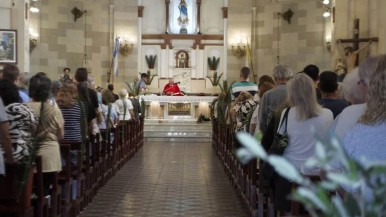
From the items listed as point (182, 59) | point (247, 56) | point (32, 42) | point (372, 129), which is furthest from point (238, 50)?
point (372, 129)

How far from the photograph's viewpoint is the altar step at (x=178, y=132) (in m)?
18.6

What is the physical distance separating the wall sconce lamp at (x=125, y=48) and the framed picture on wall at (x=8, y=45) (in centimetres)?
864

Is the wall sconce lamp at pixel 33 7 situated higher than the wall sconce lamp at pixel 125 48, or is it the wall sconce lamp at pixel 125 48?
the wall sconce lamp at pixel 33 7

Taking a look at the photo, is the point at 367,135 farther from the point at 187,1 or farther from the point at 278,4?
the point at 187,1

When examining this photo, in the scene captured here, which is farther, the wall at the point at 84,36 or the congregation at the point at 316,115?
the wall at the point at 84,36

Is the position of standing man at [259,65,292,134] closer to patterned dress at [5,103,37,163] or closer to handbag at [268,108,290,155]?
handbag at [268,108,290,155]

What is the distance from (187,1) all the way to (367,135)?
22.3 m

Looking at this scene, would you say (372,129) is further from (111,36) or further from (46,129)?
(111,36)

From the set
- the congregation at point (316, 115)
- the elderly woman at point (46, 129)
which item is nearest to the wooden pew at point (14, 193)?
the elderly woman at point (46, 129)

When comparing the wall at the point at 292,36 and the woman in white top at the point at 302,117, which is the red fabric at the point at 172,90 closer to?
the wall at the point at 292,36

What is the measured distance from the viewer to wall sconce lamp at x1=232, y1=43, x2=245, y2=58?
2344 cm

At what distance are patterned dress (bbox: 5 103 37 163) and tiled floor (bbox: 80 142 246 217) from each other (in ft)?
7.60

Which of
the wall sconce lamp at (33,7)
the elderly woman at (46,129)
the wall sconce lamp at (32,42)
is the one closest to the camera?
the elderly woman at (46,129)

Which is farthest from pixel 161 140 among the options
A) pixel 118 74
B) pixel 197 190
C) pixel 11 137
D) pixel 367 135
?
pixel 367 135
